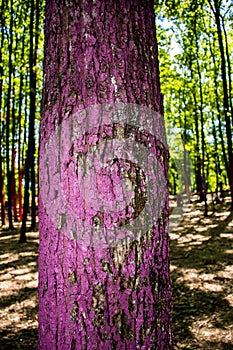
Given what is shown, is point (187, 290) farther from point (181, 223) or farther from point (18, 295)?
point (181, 223)

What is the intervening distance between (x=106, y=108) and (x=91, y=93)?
10 centimetres

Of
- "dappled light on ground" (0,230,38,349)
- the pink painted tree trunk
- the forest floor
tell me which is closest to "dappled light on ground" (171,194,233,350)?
the forest floor

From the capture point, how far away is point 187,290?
491cm

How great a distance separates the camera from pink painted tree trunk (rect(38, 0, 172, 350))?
4.93 feet

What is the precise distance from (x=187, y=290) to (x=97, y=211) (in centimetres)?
389

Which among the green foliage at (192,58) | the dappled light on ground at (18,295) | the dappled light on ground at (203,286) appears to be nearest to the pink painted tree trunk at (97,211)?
the dappled light on ground at (203,286)

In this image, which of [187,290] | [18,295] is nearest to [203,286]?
[187,290]

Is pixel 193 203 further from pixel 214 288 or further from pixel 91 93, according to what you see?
pixel 91 93

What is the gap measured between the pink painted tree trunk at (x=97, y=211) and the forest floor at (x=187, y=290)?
6.80 feet

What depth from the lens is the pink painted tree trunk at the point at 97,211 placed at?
1503 mm

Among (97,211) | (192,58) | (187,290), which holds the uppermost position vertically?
(192,58)

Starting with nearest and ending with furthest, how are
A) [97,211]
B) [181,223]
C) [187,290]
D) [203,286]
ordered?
1. [97,211]
2. [187,290]
3. [203,286]
4. [181,223]

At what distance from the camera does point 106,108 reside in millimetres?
1570

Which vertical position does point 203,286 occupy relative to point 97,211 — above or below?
below
